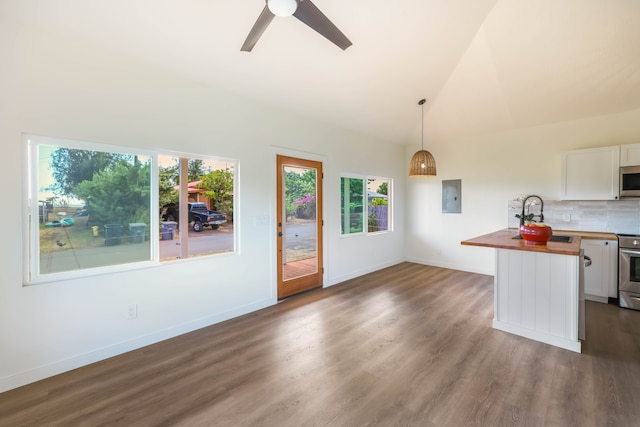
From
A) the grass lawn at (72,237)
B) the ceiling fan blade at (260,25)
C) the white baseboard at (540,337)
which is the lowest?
the white baseboard at (540,337)

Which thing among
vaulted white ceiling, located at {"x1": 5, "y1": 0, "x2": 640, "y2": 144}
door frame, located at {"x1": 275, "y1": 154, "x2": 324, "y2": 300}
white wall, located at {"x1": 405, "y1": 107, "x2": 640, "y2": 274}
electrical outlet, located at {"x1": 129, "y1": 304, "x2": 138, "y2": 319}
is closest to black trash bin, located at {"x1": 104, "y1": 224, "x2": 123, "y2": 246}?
electrical outlet, located at {"x1": 129, "y1": 304, "x2": 138, "y2": 319}

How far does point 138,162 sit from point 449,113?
4802 mm

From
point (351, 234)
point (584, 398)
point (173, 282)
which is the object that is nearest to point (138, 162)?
point (173, 282)

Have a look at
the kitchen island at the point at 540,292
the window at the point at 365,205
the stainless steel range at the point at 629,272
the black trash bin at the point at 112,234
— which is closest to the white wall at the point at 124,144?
the black trash bin at the point at 112,234

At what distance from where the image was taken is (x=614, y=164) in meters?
3.87

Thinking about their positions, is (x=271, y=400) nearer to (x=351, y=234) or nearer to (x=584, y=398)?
(x=584, y=398)

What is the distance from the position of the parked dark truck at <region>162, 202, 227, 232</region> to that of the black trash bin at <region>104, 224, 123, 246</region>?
423 mm

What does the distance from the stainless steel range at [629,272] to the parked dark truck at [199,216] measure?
17.3ft

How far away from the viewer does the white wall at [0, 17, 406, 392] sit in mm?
2160

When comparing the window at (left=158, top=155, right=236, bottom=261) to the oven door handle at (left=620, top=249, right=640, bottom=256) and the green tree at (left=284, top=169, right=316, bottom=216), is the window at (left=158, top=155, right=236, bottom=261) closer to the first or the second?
the green tree at (left=284, top=169, right=316, bottom=216)

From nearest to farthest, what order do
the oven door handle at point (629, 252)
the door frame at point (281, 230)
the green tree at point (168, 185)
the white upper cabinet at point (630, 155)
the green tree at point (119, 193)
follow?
the green tree at point (119, 193) < the green tree at point (168, 185) < the oven door handle at point (629, 252) < the white upper cabinet at point (630, 155) < the door frame at point (281, 230)

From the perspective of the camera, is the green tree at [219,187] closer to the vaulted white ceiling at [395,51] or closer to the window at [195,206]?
the window at [195,206]

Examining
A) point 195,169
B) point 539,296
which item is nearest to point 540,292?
point 539,296

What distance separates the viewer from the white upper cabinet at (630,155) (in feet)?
12.2
